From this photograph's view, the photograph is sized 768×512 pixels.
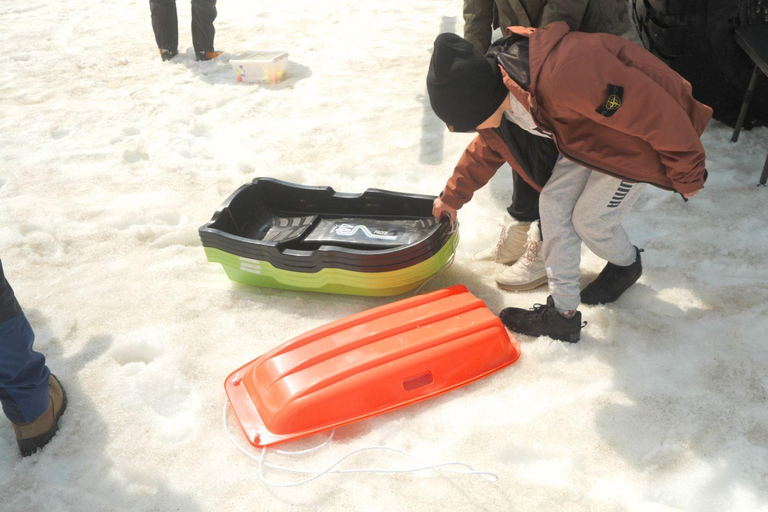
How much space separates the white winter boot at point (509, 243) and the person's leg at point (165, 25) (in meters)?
3.39

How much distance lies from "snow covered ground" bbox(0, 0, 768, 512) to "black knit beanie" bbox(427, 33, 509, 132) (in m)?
0.78

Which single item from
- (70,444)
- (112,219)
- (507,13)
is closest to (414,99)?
(507,13)

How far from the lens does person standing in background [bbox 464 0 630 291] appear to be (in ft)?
7.32

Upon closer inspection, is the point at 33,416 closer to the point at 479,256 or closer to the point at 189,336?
the point at 189,336

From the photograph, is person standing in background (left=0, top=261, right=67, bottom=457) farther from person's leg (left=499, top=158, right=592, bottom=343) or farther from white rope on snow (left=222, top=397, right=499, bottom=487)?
person's leg (left=499, top=158, right=592, bottom=343)

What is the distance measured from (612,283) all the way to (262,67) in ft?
9.44

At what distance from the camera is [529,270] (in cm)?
222

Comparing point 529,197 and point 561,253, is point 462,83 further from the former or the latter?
point 529,197

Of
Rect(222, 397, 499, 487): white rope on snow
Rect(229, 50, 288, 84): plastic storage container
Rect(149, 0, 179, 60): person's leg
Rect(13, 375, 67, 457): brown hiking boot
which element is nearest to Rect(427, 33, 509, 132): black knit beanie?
Rect(222, 397, 499, 487): white rope on snow

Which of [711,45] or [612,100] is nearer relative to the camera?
[612,100]

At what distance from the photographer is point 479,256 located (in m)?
2.44

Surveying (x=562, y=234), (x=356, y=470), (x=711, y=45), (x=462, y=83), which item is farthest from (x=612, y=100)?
(x=711, y=45)

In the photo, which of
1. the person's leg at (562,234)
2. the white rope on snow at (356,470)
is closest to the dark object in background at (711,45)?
the person's leg at (562,234)

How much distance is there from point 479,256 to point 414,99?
5.44 ft
